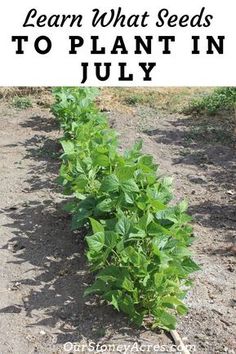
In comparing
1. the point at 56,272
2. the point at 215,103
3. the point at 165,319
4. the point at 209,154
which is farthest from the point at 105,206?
the point at 215,103

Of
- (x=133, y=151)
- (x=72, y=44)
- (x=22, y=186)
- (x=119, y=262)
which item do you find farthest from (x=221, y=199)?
(x=72, y=44)

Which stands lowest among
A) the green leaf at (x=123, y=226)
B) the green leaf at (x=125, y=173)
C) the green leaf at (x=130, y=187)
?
the green leaf at (x=123, y=226)

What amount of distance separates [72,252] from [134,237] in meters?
0.96

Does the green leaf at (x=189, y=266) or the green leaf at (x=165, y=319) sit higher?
the green leaf at (x=189, y=266)

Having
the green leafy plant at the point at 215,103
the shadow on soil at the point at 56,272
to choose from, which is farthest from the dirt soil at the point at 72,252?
the green leafy plant at the point at 215,103

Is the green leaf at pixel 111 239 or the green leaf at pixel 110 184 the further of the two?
the green leaf at pixel 110 184

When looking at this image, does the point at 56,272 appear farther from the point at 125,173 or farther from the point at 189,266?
the point at 189,266

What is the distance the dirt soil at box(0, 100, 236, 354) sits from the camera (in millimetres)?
3066

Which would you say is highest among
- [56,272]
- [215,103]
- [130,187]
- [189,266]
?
[215,103]

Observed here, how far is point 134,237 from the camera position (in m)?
3.09

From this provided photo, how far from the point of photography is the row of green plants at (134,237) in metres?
2.96

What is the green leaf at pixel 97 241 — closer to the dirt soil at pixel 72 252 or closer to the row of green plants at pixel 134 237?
the row of green plants at pixel 134 237

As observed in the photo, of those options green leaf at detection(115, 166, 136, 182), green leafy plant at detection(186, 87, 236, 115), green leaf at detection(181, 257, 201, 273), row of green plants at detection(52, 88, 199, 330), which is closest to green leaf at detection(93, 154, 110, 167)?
row of green plants at detection(52, 88, 199, 330)

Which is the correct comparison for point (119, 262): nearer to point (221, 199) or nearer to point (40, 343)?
point (40, 343)
